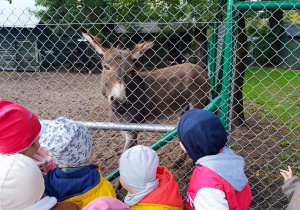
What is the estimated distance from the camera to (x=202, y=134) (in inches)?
66.5

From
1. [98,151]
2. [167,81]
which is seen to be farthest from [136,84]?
[98,151]

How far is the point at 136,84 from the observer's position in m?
3.92

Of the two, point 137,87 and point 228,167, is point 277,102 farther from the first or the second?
point 228,167

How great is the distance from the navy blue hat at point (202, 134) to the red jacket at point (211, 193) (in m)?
0.13

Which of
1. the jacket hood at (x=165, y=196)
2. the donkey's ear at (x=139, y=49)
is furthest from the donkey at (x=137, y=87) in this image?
the jacket hood at (x=165, y=196)

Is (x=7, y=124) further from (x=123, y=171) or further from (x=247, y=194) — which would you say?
(x=247, y=194)

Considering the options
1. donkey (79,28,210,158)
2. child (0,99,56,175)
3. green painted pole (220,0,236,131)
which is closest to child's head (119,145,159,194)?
child (0,99,56,175)

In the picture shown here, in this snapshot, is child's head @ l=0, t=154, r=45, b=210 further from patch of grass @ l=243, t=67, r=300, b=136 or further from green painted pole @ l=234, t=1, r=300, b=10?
patch of grass @ l=243, t=67, r=300, b=136

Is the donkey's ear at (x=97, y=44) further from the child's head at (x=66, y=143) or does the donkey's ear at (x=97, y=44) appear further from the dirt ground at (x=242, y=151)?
the child's head at (x=66, y=143)

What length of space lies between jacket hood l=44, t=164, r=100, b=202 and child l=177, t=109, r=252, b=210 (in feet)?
2.14

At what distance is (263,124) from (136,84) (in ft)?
12.0

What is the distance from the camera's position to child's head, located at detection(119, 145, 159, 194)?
1.58m

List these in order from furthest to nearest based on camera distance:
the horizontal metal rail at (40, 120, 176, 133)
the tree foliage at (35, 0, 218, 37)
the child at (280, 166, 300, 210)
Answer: the tree foliage at (35, 0, 218, 37) < the horizontal metal rail at (40, 120, 176, 133) < the child at (280, 166, 300, 210)

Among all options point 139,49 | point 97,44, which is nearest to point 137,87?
point 139,49
